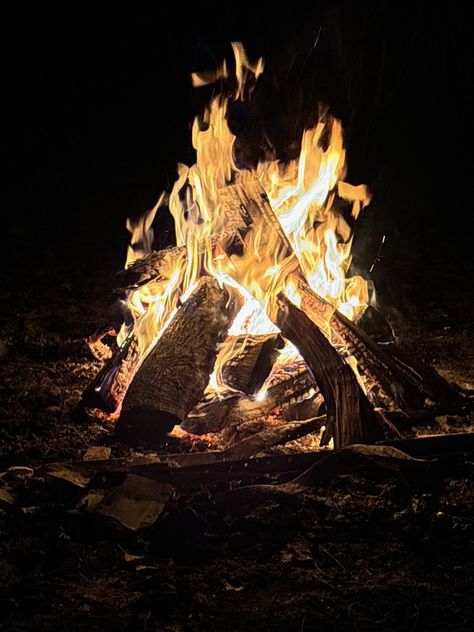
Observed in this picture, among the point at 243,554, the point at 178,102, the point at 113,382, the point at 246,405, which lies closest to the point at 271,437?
the point at 246,405

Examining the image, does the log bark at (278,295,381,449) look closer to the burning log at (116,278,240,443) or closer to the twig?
the burning log at (116,278,240,443)

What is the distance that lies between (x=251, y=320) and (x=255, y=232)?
0.59m

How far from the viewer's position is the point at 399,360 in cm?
382

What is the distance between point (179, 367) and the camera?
3420mm

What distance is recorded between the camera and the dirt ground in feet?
6.48

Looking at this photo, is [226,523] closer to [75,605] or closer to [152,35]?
[75,605]

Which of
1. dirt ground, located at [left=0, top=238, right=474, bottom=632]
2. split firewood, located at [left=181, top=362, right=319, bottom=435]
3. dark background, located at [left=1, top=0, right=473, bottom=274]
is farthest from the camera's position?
dark background, located at [left=1, top=0, right=473, bottom=274]

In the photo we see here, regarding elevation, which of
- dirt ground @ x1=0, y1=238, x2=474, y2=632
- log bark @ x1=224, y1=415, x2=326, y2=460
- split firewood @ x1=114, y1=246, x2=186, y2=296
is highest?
split firewood @ x1=114, y1=246, x2=186, y2=296

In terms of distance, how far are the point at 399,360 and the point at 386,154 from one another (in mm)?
6968

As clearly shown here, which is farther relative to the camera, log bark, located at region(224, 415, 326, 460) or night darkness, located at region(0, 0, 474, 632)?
log bark, located at region(224, 415, 326, 460)

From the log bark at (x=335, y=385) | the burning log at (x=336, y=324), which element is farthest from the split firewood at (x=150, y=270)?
the log bark at (x=335, y=385)

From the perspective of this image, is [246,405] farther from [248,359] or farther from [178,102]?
[178,102]

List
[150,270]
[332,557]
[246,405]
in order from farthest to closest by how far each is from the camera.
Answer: [150,270], [246,405], [332,557]

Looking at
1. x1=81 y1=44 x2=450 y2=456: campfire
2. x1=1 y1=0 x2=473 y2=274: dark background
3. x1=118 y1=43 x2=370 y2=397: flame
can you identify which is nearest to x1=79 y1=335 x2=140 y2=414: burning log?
x1=81 y1=44 x2=450 y2=456: campfire
